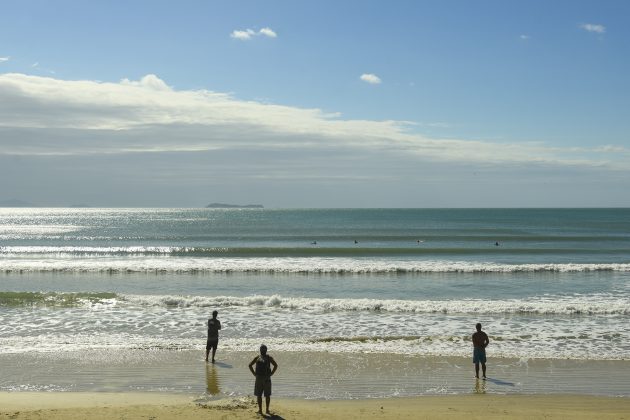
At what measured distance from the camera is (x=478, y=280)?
31188mm

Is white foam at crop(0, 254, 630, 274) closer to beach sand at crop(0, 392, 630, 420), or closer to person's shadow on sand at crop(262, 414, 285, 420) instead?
beach sand at crop(0, 392, 630, 420)

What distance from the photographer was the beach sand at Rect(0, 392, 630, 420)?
35.4ft

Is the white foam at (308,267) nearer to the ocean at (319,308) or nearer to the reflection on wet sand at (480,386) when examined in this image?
the ocean at (319,308)

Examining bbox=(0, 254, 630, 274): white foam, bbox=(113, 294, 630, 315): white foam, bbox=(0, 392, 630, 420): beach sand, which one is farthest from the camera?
bbox=(0, 254, 630, 274): white foam

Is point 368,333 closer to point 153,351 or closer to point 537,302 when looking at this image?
point 153,351

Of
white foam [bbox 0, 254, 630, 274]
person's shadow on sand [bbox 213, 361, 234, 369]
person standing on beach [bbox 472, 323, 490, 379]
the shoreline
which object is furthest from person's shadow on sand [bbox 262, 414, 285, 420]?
white foam [bbox 0, 254, 630, 274]

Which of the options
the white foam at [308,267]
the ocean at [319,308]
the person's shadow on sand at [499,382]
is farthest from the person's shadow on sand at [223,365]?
the white foam at [308,267]

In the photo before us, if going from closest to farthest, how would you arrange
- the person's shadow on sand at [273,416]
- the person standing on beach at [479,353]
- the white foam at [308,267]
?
the person's shadow on sand at [273,416] < the person standing on beach at [479,353] < the white foam at [308,267]

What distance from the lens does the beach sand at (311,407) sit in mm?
10781

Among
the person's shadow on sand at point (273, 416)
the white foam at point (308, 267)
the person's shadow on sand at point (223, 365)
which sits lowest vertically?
the person's shadow on sand at point (223, 365)

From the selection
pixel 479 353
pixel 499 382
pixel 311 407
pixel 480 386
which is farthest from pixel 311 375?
pixel 499 382

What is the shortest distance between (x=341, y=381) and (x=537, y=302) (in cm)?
1333

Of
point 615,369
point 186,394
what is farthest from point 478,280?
point 186,394

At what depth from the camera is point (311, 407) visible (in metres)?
11.5
